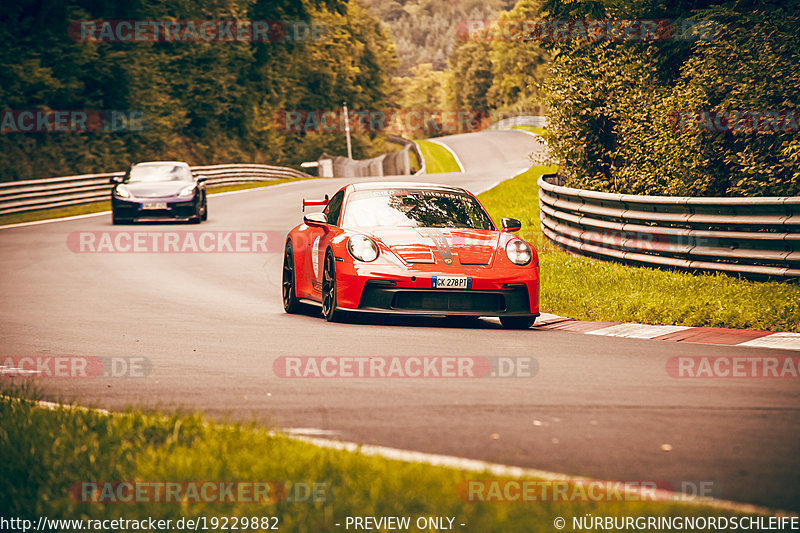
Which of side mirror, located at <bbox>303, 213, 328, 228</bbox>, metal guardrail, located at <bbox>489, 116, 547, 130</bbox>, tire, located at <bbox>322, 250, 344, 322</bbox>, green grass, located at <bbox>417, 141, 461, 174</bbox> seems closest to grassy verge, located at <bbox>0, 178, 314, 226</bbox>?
side mirror, located at <bbox>303, 213, 328, 228</bbox>

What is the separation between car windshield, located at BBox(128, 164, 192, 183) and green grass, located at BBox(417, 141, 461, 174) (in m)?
49.2

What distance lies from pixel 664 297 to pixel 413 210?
2.89 metres

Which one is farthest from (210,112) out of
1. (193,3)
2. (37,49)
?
(37,49)

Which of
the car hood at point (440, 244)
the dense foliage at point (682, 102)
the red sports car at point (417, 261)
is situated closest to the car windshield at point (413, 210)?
the red sports car at point (417, 261)

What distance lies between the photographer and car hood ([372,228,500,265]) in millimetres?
10219

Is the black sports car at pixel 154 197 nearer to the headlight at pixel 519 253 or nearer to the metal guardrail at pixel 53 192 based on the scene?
the metal guardrail at pixel 53 192

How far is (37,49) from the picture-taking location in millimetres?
39781

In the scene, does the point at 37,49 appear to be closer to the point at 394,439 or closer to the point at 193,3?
the point at 193,3

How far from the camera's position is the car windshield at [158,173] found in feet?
83.7

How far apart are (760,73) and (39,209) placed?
23662mm

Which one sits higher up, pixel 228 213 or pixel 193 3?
pixel 193 3

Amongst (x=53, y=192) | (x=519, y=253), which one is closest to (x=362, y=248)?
(x=519, y=253)

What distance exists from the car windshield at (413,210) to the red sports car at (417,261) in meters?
0.01

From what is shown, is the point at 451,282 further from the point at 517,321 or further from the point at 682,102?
the point at 682,102
